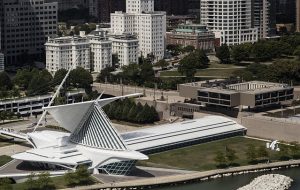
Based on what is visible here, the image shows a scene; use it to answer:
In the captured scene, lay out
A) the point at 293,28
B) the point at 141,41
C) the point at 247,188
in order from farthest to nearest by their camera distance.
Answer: the point at 293,28 < the point at 141,41 < the point at 247,188

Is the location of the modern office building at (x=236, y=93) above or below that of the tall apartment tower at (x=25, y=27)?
below

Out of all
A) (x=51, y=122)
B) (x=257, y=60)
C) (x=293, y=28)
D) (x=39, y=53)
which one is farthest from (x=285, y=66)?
(x=293, y=28)

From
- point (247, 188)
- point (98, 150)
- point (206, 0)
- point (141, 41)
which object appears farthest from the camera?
point (206, 0)

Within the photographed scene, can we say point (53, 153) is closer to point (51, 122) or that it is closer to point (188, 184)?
point (188, 184)

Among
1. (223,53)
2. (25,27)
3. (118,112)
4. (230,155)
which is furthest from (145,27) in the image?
(230,155)

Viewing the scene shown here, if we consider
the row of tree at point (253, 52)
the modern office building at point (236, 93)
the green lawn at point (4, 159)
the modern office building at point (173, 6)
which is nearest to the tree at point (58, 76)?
the modern office building at point (236, 93)

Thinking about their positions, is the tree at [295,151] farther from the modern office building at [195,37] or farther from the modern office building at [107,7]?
the modern office building at [107,7]

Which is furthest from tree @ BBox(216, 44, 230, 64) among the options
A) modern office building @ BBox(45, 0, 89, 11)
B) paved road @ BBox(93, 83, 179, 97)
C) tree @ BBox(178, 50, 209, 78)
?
modern office building @ BBox(45, 0, 89, 11)
